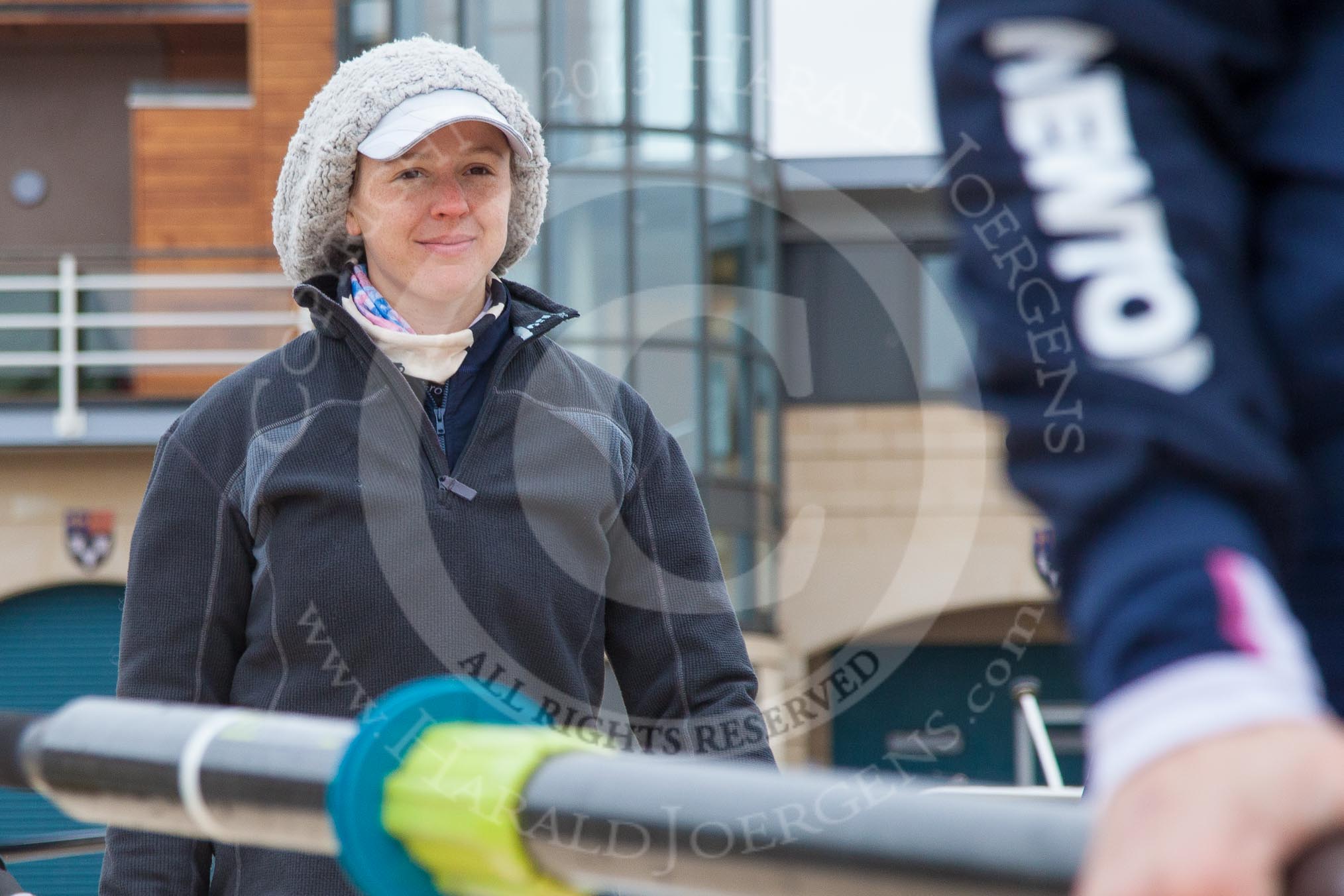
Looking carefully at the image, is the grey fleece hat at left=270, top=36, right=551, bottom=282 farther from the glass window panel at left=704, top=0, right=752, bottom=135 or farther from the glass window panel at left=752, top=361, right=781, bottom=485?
the glass window panel at left=752, top=361, right=781, bottom=485

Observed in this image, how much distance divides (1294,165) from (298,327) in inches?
463

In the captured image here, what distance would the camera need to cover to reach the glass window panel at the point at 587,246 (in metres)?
12.5

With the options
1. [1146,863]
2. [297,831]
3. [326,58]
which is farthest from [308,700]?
[326,58]

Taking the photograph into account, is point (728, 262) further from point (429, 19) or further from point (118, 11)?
point (118, 11)

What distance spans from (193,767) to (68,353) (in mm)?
12154

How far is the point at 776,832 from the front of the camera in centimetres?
68

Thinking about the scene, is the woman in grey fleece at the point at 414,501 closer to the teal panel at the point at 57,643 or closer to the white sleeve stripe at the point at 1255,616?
the white sleeve stripe at the point at 1255,616

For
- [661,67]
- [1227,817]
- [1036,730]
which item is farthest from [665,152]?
[1227,817]

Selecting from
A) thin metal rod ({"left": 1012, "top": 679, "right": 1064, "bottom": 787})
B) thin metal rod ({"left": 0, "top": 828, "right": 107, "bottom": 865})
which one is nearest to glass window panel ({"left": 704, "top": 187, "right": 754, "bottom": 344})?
thin metal rod ({"left": 1012, "top": 679, "right": 1064, "bottom": 787})

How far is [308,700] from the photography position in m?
2.14

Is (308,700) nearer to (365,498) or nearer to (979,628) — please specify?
(365,498)

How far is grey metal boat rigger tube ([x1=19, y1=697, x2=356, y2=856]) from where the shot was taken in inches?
33.9

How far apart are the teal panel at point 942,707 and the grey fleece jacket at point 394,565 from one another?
12839 mm

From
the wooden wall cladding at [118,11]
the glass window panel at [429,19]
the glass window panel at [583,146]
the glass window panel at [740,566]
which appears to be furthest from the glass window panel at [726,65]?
the wooden wall cladding at [118,11]
